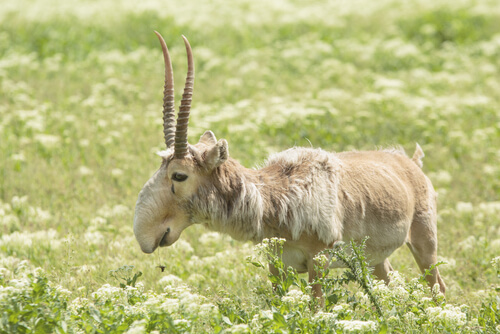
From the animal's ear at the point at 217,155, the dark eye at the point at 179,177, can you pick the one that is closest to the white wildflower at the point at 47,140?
the dark eye at the point at 179,177

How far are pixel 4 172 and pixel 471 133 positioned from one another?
8035 millimetres

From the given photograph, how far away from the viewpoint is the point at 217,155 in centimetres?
517

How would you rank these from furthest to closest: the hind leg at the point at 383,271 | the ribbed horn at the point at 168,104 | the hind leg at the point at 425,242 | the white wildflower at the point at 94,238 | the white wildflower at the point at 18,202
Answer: the white wildflower at the point at 18,202 → the white wildflower at the point at 94,238 → the hind leg at the point at 383,271 → the hind leg at the point at 425,242 → the ribbed horn at the point at 168,104

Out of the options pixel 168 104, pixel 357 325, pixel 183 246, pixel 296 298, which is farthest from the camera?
pixel 183 246

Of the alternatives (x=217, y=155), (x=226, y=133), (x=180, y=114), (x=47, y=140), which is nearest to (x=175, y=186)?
(x=217, y=155)

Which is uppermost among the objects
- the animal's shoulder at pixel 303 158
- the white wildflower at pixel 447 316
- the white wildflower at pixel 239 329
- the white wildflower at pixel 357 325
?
the animal's shoulder at pixel 303 158

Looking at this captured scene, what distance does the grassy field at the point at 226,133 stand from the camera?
4578 millimetres

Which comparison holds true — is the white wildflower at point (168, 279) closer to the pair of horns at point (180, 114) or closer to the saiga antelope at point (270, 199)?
the saiga antelope at point (270, 199)

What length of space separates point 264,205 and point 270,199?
0.09 meters

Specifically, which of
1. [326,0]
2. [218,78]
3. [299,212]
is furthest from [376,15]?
[299,212]

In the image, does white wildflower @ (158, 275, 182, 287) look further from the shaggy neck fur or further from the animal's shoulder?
the animal's shoulder

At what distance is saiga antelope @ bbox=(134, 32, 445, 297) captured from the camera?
5.22 m

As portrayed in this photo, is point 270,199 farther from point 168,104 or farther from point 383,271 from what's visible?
point 383,271

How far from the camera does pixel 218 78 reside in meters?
14.1
